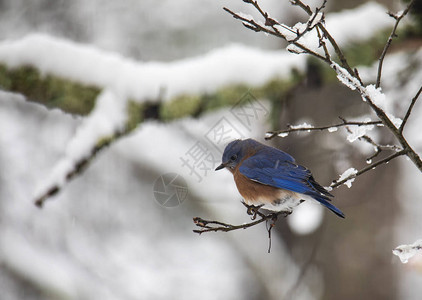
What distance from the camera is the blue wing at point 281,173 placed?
184cm

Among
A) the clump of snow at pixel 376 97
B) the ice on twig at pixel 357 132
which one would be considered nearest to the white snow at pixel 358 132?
the ice on twig at pixel 357 132

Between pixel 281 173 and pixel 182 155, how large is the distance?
2.12m

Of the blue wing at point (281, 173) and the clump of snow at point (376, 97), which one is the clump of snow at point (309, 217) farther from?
the clump of snow at point (376, 97)

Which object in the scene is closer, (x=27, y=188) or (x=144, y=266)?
(x=27, y=188)

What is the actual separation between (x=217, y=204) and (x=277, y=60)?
6.50 ft

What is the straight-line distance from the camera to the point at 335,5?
13.7 feet

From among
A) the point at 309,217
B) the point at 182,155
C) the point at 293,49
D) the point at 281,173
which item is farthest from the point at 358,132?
the point at 309,217

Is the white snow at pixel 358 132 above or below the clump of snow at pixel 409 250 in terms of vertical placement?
above

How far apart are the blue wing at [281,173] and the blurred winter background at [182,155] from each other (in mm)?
766

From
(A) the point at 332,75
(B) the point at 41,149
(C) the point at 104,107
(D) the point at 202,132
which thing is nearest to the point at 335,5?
(A) the point at 332,75

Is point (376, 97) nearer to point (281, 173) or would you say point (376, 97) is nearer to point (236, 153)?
point (281, 173)

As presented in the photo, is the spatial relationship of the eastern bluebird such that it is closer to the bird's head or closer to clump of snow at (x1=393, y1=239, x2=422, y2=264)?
the bird's head

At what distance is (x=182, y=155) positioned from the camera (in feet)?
13.3

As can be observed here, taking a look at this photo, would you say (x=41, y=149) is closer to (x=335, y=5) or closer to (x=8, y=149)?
(x=8, y=149)
